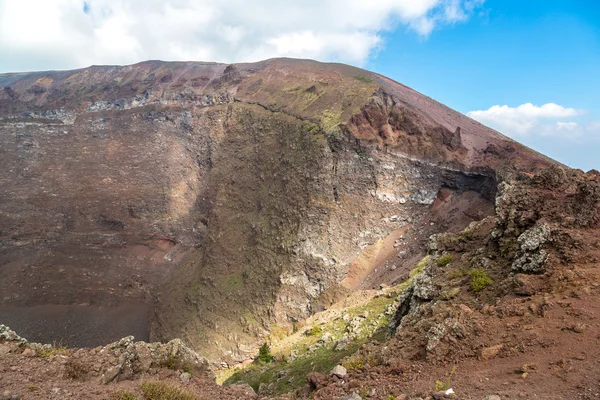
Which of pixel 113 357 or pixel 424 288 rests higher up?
pixel 424 288

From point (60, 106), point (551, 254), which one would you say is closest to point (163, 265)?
point (60, 106)

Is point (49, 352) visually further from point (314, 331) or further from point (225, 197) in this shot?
point (225, 197)

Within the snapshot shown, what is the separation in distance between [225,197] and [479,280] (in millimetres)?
27610

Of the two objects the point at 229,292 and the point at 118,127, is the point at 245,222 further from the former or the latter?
the point at 118,127

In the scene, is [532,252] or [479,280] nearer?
[532,252]

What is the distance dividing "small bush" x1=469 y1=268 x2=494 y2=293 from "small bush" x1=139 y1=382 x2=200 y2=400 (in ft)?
22.2

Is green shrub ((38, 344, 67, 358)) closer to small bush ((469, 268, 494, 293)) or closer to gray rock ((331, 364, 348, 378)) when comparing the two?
gray rock ((331, 364, 348, 378))

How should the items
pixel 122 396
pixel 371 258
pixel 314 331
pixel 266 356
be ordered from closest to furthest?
1. pixel 122 396
2. pixel 314 331
3. pixel 266 356
4. pixel 371 258

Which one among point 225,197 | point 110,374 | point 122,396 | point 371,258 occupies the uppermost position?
point 225,197

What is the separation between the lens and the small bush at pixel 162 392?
6.62 metres

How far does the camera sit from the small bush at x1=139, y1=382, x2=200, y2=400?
6.62 metres

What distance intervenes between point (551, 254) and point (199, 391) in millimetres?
8427

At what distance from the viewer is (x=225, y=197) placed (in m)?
33.1

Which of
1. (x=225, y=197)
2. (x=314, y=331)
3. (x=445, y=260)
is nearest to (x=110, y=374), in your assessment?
(x=445, y=260)
